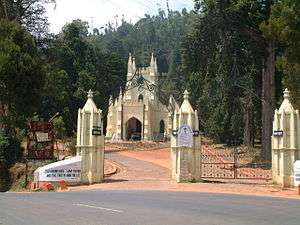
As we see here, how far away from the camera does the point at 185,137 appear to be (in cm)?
2528

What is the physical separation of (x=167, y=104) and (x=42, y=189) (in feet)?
191

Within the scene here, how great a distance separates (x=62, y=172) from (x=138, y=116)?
172ft

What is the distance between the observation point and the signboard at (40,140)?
2950 centimetres

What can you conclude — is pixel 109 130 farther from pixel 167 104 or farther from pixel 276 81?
pixel 276 81

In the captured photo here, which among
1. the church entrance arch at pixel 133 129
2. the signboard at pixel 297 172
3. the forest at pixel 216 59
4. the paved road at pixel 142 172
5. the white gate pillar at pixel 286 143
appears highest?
the forest at pixel 216 59

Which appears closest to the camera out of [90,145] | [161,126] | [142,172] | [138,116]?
[90,145]

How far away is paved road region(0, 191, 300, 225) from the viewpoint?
39.3 feet

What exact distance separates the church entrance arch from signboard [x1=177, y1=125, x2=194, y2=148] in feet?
173

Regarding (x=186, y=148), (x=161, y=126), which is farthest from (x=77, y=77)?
(x=186, y=148)

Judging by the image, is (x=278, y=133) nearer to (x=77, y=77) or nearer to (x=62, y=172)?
(x=62, y=172)

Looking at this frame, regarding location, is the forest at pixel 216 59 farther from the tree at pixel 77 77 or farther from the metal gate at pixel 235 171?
the tree at pixel 77 77

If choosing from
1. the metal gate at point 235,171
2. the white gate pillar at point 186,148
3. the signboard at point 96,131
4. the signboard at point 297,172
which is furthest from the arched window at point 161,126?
the signboard at point 297,172

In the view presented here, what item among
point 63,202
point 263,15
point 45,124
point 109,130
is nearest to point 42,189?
point 45,124

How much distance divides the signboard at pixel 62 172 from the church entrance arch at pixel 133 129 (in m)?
52.4
